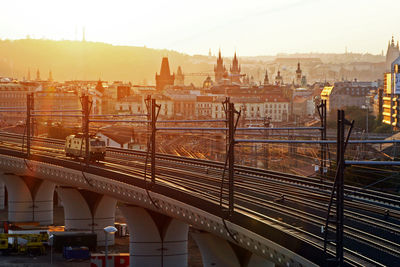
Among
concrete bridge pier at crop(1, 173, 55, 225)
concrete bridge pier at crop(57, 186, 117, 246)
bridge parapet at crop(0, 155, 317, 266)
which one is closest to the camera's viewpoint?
bridge parapet at crop(0, 155, 317, 266)

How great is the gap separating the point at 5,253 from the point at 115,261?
566cm

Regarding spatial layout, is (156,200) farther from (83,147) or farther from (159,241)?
(83,147)

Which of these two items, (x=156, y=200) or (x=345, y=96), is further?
(x=345, y=96)

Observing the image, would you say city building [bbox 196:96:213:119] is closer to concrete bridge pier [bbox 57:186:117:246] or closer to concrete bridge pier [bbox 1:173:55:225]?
concrete bridge pier [bbox 1:173:55:225]

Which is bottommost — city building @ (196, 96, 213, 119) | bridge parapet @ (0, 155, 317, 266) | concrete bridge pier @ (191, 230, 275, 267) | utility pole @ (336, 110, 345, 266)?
city building @ (196, 96, 213, 119)

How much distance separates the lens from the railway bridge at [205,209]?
1587cm

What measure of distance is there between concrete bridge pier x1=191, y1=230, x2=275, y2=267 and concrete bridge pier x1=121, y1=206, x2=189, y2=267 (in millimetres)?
4745

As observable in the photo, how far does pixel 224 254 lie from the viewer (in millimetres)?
→ 23844

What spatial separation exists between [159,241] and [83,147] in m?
8.18

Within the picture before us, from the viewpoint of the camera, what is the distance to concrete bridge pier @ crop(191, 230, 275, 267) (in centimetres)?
2262

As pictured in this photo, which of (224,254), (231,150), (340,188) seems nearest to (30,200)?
(224,254)

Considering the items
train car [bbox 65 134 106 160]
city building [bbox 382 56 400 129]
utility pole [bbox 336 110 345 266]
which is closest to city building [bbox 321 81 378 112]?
city building [bbox 382 56 400 129]

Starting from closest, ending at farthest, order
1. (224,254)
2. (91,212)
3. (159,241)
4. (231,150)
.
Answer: (231,150) → (224,254) → (159,241) → (91,212)

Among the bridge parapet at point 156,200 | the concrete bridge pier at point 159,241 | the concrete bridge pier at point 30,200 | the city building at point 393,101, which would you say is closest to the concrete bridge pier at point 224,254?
the bridge parapet at point 156,200
